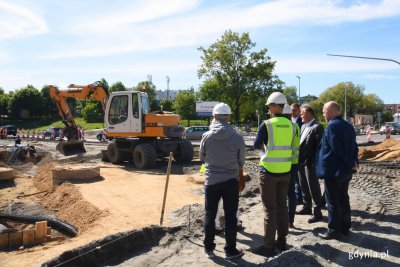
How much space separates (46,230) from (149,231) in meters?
2.57

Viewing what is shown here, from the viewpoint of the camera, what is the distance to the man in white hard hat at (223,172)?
539cm

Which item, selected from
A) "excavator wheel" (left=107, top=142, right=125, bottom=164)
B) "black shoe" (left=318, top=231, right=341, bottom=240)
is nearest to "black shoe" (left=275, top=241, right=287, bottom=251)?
"black shoe" (left=318, top=231, right=341, bottom=240)

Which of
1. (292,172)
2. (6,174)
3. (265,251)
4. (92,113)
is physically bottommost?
(6,174)

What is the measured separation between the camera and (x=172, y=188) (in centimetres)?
1180

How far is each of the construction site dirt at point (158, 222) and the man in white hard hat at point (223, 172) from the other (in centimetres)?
31

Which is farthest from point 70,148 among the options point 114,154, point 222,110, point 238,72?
point 238,72

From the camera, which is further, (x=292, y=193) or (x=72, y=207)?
(x=72, y=207)

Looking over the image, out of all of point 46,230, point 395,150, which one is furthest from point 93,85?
point 395,150

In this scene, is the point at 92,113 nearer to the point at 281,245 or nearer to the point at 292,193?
the point at 292,193

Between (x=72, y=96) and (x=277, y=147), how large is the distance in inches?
655

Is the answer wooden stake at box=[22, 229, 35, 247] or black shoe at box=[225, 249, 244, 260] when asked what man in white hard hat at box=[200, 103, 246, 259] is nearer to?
black shoe at box=[225, 249, 244, 260]

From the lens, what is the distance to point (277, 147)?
5.43 m

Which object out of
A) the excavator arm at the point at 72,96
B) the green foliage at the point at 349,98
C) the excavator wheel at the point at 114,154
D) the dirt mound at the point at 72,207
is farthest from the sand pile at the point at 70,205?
the green foliage at the point at 349,98

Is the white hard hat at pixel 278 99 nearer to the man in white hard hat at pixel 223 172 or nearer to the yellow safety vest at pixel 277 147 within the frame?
the yellow safety vest at pixel 277 147
